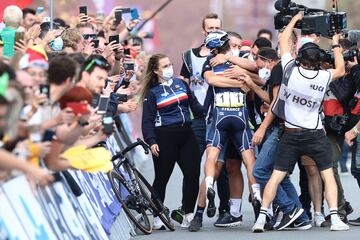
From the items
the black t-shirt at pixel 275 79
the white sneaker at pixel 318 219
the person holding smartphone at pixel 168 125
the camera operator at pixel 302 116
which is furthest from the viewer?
the person holding smartphone at pixel 168 125

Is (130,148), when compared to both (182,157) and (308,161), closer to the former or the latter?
(182,157)

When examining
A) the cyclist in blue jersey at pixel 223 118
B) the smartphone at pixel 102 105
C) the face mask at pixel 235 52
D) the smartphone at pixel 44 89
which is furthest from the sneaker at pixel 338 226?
the smartphone at pixel 44 89

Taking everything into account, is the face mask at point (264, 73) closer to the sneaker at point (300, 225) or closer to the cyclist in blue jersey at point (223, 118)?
the cyclist in blue jersey at point (223, 118)

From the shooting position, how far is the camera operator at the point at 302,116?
15.9 metres

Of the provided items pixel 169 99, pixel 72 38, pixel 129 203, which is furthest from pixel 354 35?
pixel 72 38

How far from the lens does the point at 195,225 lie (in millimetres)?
16609

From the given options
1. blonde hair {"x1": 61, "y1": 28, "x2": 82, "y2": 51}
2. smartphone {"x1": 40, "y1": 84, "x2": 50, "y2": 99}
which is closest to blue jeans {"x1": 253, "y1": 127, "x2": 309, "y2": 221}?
blonde hair {"x1": 61, "y1": 28, "x2": 82, "y2": 51}

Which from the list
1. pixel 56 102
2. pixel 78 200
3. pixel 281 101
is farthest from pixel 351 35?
pixel 56 102

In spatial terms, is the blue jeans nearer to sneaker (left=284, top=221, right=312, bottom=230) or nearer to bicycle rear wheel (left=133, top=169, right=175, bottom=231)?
sneaker (left=284, top=221, right=312, bottom=230)

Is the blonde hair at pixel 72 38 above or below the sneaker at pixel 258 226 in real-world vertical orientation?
above

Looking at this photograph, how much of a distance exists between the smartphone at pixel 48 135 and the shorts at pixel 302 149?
582 cm

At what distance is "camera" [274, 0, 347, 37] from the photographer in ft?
54.0

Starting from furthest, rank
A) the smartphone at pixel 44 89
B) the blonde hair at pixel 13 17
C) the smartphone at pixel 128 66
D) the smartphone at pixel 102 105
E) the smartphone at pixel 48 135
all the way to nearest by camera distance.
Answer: the smartphone at pixel 128 66
the blonde hair at pixel 13 17
the smartphone at pixel 102 105
the smartphone at pixel 44 89
the smartphone at pixel 48 135

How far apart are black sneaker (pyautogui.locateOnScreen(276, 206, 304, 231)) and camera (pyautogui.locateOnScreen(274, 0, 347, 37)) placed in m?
1.99
